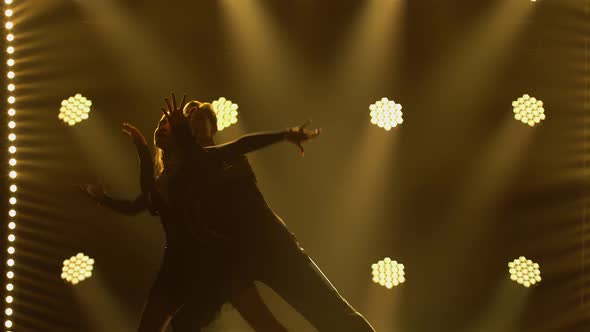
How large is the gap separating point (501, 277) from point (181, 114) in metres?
1.76

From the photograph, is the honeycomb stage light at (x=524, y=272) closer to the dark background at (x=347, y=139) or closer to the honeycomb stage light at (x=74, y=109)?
the dark background at (x=347, y=139)

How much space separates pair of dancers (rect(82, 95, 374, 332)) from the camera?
A: 2.22m

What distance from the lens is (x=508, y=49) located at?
322 cm

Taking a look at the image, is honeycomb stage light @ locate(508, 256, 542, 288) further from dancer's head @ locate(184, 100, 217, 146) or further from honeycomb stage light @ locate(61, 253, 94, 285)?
honeycomb stage light @ locate(61, 253, 94, 285)

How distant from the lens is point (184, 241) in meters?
2.27

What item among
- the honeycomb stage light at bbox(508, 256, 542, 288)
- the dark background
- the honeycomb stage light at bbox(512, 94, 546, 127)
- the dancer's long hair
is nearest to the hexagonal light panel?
the dark background

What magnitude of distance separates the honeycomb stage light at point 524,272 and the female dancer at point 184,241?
59.2 inches

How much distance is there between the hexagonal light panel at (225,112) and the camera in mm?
3063

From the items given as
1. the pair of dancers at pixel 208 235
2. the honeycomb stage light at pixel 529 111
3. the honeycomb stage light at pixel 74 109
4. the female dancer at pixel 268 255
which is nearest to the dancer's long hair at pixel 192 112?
the pair of dancers at pixel 208 235

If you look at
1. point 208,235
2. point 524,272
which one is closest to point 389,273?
point 524,272

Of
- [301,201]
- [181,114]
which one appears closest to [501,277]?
[301,201]

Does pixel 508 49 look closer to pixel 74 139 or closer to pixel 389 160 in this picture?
pixel 389 160

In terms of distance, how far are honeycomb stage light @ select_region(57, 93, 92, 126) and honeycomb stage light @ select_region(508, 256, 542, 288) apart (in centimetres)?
216

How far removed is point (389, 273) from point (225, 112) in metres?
1.08
